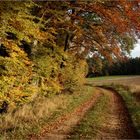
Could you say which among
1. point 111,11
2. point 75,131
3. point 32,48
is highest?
point 111,11

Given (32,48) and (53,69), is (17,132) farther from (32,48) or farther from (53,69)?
(53,69)

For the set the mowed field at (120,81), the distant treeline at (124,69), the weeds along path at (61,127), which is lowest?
the weeds along path at (61,127)

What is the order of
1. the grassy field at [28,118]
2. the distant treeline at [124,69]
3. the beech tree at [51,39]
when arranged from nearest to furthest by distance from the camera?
1. the grassy field at [28,118]
2. the beech tree at [51,39]
3. the distant treeline at [124,69]

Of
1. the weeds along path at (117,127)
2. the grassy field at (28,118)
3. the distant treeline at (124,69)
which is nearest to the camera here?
the weeds along path at (117,127)

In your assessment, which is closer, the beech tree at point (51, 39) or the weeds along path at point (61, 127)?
the weeds along path at point (61, 127)

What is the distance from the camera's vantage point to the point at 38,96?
2214cm

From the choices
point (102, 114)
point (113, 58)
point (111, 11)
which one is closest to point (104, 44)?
point (113, 58)

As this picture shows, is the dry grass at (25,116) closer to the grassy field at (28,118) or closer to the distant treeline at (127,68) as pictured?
the grassy field at (28,118)

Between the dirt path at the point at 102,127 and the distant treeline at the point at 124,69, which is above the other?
the distant treeline at the point at 124,69

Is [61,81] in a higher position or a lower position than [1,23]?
lower

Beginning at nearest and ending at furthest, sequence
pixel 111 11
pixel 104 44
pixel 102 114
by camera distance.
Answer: pixel 102 114
pixel 111 11
pixel 104 44

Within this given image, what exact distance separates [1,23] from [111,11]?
10595 mm

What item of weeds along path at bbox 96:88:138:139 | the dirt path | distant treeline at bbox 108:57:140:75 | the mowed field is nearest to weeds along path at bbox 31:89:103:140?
the dirt path

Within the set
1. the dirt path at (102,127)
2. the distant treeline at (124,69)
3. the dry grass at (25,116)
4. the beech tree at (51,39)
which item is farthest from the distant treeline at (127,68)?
the dirt path at (102,127)
